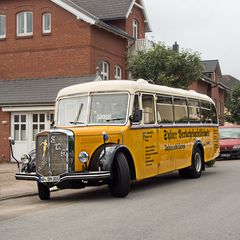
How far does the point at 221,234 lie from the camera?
25.8 feet

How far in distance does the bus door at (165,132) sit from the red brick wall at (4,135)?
533 inches

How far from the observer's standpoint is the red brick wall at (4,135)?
88.2 ft

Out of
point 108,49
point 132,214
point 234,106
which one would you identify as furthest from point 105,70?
point 234,106

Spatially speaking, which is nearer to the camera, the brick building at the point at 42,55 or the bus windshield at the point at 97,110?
the bus windshield at the point at 97,110

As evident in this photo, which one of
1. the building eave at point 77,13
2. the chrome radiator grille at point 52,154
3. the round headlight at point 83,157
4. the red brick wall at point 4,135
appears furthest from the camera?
the building eave at point 77,13

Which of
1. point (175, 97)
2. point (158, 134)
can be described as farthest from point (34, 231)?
point (175, 97)

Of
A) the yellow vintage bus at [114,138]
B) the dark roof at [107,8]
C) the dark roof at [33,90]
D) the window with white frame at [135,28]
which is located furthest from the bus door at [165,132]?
the window with white frame at [135,28]

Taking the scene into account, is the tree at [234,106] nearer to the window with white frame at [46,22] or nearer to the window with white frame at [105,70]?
the window with white frame at [105,70]

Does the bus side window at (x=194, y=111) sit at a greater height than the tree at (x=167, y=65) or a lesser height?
lesser

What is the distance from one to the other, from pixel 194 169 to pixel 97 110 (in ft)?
16.4

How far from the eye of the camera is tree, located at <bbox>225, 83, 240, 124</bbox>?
5431 centimetres

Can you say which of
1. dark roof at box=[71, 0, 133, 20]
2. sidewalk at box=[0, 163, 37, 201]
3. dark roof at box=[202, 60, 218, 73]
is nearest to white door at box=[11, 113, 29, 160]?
dark roof at box=[71, 0, 133, 20]

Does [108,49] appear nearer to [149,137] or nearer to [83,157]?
[149,137]

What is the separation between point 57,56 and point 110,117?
54.7 feet
